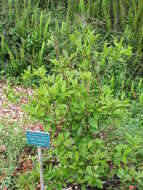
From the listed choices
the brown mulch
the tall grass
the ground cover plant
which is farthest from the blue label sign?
the tall grass

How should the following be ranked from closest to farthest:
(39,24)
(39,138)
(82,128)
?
(39,138) < (82,128) < (39,24)

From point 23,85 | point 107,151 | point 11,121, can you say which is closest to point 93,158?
point 107,151

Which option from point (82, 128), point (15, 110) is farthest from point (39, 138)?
point (15, 110)

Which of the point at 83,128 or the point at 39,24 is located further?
the point at 39,24

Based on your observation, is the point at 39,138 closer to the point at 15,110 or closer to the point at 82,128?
the point at 82,128

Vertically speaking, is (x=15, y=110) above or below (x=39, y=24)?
below

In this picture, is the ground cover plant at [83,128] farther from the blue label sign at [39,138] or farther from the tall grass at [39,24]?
the tall grass at [39,24]

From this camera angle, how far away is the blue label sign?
80.2 inches

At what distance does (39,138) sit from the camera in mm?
2061

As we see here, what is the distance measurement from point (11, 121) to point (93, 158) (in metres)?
1.15

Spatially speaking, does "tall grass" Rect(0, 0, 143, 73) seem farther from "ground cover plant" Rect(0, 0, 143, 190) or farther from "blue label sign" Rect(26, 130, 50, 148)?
"blue label sign" Rect(26, 130, 50, 148)

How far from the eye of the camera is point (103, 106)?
82.7 inches

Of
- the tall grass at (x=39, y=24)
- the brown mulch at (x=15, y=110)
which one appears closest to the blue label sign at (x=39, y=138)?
the brown mulch at (x=15, y=110)

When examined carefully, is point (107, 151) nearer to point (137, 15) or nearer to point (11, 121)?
point (11, 121)
